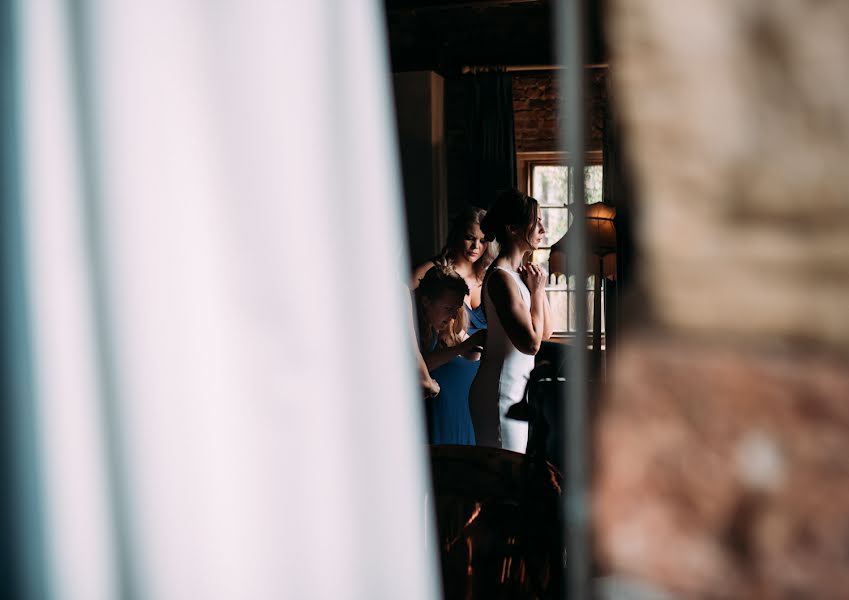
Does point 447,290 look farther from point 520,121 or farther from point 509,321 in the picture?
point 520,121

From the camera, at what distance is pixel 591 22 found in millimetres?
393

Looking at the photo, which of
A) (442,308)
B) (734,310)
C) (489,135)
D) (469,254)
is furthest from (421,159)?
(734,310)

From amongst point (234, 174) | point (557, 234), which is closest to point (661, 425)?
point (234, 174)

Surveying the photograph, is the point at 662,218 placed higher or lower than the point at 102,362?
higher

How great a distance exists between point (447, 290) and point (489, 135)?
2.44m

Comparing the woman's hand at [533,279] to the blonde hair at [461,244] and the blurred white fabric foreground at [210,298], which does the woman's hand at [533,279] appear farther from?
the blurred white fabric foreground at [210,298]

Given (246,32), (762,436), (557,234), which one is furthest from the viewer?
(557,234)

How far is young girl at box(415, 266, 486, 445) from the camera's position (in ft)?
8.24

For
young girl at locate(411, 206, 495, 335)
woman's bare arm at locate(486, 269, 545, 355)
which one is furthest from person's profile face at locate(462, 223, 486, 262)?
woman's bare arm at locate(486, 269, 545, 355)

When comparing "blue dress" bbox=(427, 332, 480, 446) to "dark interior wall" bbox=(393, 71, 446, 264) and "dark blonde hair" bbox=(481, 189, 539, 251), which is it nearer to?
"dark blonde hair" bbox=(481, 189, 539, 251)

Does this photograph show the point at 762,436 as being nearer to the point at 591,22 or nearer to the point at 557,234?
the point at 591,22

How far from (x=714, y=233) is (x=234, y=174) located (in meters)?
0.55

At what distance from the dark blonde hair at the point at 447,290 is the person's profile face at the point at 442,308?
0.04 ft

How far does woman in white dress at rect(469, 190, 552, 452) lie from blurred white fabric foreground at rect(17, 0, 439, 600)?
4.18 feet
